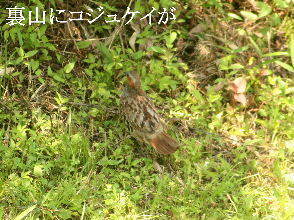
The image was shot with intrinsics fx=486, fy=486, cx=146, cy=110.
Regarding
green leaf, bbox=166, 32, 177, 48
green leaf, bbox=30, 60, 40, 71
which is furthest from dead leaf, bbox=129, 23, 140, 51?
green leaf, bbox=30, 60, 40, 71

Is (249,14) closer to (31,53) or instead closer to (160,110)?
(160,110)

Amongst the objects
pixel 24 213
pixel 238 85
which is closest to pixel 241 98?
pixel 238 85

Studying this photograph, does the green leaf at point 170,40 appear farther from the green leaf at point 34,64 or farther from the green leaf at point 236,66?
Result: the green leaf at point 34,64

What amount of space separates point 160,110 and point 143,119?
69cm

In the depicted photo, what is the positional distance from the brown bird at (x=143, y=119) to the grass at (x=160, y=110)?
222 mm

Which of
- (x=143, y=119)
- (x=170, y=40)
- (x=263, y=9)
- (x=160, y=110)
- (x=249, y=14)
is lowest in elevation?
(x=160, y=110)

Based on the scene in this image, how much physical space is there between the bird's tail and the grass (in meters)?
0.22

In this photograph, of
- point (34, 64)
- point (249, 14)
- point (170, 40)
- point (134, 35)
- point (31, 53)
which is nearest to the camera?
point (31, 53)

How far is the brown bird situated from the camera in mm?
4574

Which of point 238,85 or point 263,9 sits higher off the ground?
point 263,9

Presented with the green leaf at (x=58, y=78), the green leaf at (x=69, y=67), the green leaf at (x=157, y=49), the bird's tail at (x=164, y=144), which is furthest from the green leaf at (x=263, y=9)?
the green leaf at (x=58, y=78)

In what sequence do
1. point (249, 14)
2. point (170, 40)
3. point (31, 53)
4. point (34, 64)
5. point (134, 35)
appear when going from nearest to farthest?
point (31, 53), point (34, 64), point (170, 40), point (134, 35), point (249, 14)

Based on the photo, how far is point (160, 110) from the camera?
17.3 feet

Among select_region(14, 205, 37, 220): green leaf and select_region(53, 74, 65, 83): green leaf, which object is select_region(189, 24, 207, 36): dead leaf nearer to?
select_region(53, 74, 65, 83): green leaf
